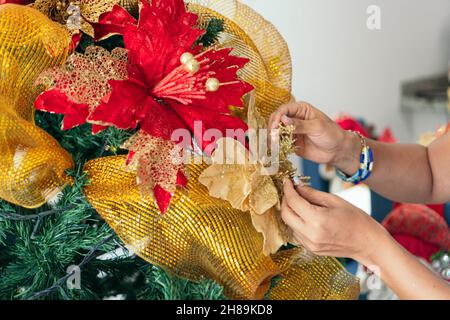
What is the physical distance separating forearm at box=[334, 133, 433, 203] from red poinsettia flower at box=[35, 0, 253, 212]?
0.40m

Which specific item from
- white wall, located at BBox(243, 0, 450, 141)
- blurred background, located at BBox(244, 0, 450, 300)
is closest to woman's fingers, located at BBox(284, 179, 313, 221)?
blurred background, located at BBox(244, 0, 450, 300)

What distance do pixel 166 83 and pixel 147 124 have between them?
1.8 inches

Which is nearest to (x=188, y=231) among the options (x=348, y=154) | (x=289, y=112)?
(x=289, y=112)

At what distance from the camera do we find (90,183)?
569 millimetres

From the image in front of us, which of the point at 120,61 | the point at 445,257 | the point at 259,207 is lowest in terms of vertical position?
the point at 445,257

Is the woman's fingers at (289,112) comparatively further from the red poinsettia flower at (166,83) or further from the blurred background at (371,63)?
the blurred background at (371,63)

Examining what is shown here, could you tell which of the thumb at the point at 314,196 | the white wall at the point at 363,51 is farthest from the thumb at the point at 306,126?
the white wall at the point at 363,51

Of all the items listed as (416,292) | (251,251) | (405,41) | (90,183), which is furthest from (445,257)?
(405,41)

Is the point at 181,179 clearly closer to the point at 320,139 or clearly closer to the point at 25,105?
the point at 25,105

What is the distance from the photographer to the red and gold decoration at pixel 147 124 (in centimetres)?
52

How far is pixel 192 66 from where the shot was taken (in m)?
0.54

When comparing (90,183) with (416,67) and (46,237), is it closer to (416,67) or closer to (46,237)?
(46,237)

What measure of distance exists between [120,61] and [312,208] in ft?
0.83

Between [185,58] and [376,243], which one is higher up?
[185,58]
